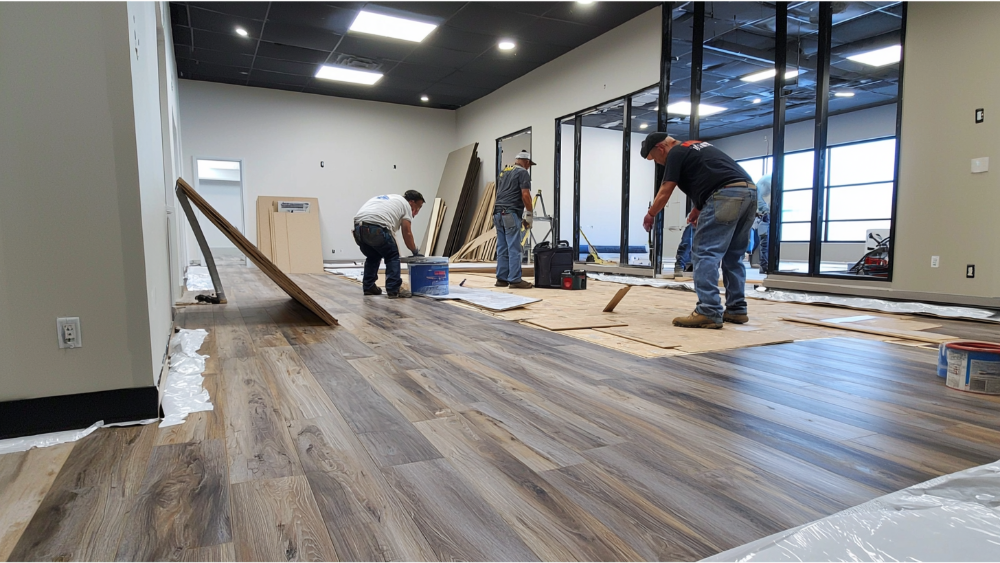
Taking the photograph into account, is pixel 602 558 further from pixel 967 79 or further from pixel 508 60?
pixel 508 60

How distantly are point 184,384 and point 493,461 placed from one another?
1.29 metres

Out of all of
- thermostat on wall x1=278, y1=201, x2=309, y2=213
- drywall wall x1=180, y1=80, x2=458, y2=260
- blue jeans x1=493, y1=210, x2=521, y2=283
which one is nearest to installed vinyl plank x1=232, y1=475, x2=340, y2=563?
blue jeans x1=493, y1=210, x2=521, y2=283

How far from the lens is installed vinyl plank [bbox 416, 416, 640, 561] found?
93cm

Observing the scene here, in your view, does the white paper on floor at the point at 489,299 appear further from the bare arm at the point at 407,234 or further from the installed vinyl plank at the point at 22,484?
the installed vinyl plank at the point at 22,484

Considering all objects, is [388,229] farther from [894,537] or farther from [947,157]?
[947,157]

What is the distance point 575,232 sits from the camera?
8422 millimetres

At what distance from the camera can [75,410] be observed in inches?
58.8

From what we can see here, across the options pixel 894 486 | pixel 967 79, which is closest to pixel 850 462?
pixel 894 486

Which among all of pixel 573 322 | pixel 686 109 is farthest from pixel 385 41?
pixel 686 109

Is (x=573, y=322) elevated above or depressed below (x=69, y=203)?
below

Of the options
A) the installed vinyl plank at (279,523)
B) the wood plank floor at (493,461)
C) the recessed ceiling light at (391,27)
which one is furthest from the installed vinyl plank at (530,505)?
the recessed ceiling light at (391,27)

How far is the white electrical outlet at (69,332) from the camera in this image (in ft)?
4.84

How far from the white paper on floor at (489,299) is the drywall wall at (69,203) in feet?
8.33

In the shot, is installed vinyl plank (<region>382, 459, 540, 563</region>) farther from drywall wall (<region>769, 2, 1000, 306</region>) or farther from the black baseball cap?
drywall wall (<region>769, 2, 1000, 306</region>)
